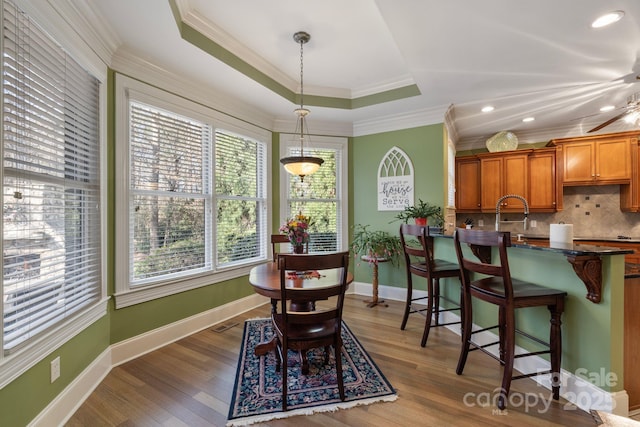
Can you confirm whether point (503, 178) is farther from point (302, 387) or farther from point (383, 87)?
point (302, 387)

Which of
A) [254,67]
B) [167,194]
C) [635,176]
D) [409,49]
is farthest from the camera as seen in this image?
[635,176]

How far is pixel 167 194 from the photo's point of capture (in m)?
2.79

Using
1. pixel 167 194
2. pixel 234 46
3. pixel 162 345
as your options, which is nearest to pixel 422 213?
pixel 234 46

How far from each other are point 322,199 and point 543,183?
3549 mm

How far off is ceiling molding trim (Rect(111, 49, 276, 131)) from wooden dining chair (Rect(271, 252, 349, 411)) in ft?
7.20

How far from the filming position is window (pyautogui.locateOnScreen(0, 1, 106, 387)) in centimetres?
143

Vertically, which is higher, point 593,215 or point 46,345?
point 593,215

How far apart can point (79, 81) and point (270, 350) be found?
2514 millimetres

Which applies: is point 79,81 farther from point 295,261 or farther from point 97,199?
point 295,261

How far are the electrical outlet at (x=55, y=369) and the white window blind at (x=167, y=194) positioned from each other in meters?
0.84

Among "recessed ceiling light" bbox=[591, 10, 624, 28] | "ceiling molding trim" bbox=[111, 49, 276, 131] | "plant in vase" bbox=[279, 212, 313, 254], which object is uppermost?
"recessed ceiling light" bbox=[591, 10, 624, 28]

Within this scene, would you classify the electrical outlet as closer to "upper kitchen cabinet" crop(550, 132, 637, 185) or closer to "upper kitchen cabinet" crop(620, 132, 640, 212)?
"upper kitchen cabinet" crop(550, 132, 637, 185)

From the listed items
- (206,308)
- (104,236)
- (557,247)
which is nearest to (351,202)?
(206,308)

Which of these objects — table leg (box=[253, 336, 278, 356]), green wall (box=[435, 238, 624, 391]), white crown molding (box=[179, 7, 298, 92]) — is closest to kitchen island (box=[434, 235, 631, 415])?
green wall (box=[435, 238, 624, 391])
